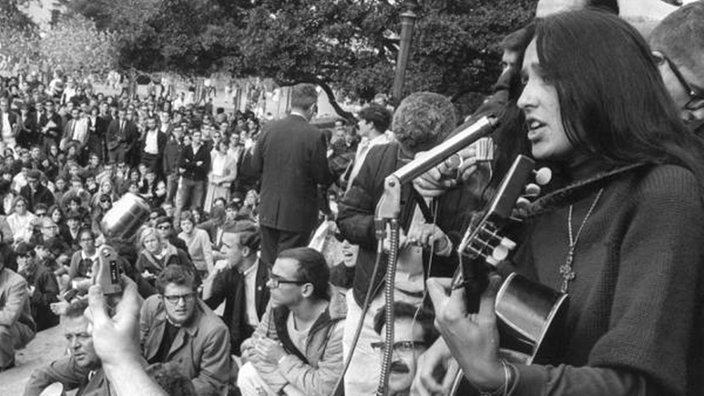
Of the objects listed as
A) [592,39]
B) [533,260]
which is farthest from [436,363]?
[592,39]

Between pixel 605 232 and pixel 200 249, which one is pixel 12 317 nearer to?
pixel 200 249

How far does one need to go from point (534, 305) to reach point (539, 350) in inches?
3.0

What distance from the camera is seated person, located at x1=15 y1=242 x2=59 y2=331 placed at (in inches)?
369

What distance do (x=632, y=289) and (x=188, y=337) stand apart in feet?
14.6

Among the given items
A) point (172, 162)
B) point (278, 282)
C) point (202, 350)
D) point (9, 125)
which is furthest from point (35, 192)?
point (278, 282)

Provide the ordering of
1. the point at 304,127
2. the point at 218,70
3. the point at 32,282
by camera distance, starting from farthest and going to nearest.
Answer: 1. the point at 218,70
2. the point at 32,282
3. the point at 304,127

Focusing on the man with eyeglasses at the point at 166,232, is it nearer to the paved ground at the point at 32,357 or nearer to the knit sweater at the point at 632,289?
the paved ground at the point at 32,357

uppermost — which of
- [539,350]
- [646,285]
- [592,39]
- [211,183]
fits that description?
[592,39]

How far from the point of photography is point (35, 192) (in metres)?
14.2

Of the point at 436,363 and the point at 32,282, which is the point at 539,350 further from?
the point at 32,282

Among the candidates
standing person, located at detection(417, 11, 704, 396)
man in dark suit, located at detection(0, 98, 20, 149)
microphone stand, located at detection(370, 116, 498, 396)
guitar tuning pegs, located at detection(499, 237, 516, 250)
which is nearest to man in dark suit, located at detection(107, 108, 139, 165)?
man in dark suit, located at detection(0, 98, 20, 149)

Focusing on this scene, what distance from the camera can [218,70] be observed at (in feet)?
79.7

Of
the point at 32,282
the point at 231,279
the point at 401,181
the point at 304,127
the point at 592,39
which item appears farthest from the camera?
the point at 32,282

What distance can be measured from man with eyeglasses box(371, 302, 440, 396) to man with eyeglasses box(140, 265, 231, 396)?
236 cm
